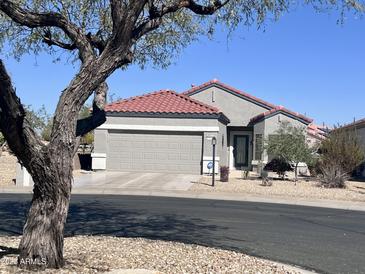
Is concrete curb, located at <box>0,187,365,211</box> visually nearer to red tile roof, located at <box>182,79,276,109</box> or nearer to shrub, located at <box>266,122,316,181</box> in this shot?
shrub, located at <box>266,122,316,181</box>

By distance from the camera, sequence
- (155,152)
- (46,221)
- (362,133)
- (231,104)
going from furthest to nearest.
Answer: (231,104)
(362,133)
(155,152)
(46,221)

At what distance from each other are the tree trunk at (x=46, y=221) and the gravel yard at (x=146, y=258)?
19 cm

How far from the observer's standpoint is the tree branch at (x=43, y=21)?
6.98 meters

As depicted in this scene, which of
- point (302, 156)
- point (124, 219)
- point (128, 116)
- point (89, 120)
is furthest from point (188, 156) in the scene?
point (89, 120)

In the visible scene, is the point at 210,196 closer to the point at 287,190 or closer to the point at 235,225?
the point at 287,190

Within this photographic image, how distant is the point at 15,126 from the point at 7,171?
23.9 metres

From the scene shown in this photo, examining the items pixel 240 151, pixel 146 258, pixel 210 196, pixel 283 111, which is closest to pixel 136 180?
pixel 210 196

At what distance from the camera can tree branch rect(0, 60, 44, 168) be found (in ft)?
19.2

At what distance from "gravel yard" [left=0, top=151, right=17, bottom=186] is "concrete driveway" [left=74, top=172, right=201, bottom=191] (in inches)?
118

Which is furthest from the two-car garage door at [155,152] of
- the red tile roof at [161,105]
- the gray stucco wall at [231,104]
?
the gray stucco wall at [231,104]

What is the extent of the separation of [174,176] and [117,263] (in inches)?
833

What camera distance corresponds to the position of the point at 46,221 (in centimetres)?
652

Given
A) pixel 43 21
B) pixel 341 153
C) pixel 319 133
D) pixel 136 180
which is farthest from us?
pixel 319 133

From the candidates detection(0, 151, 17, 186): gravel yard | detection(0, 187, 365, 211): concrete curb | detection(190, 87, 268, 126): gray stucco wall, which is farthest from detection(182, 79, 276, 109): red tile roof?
detection(0, 187, 365, 211): concrete curb
